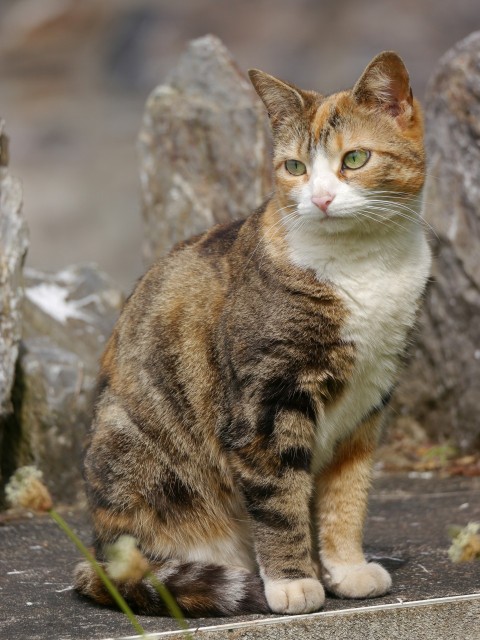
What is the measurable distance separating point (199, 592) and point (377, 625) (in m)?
0.53

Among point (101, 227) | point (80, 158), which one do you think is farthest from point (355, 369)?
point (80, 158)

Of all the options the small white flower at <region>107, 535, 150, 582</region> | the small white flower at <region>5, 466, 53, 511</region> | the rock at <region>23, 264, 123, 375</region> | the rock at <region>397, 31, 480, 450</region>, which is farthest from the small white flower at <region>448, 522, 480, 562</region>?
the rock at <region>397, 31, 480, 450</region>

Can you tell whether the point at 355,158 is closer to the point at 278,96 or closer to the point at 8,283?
the point at 278,96

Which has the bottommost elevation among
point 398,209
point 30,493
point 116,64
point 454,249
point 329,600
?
point 329,600

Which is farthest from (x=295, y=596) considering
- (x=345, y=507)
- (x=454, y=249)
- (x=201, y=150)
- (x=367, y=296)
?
(x=201, y=150)

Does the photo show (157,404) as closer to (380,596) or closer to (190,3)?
(380,596)

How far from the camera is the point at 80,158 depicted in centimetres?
1471

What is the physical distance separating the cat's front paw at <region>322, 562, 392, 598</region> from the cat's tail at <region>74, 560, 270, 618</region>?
0.26 meters

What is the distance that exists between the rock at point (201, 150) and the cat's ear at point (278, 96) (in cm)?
234

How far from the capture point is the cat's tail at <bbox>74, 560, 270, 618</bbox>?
3.05m

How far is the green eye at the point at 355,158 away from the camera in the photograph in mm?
3172

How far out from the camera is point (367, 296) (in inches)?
125

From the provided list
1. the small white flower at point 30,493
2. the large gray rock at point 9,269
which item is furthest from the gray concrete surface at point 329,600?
the small white flower at point 30,493

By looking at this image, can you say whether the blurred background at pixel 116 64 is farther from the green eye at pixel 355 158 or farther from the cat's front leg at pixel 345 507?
the green eye at pixel 355 158
